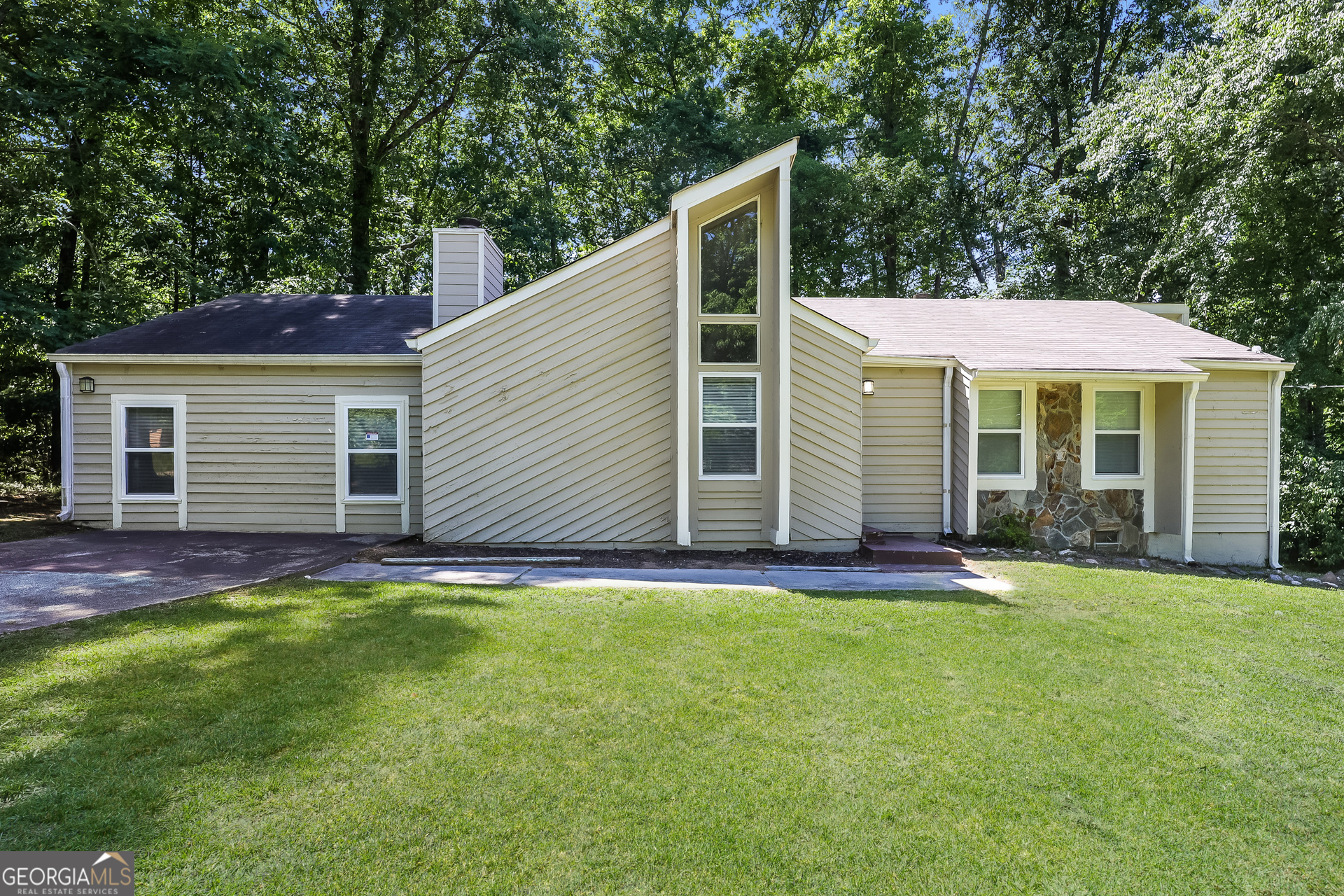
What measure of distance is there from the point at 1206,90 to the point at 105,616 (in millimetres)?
18493

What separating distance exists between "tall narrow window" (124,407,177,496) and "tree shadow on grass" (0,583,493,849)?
533 cm

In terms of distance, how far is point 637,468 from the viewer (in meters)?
8.19

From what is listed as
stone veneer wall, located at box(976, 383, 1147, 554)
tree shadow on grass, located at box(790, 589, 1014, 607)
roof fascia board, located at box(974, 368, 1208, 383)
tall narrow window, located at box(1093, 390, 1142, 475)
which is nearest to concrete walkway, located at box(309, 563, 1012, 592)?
tree shadow on grass, located at box(790, 589, 1014, 607)

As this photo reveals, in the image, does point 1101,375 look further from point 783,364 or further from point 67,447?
point 67,447

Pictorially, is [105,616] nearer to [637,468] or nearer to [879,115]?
[637,468]

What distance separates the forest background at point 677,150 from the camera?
12469mm

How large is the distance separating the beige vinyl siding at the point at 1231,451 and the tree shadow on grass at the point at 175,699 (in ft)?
34.4

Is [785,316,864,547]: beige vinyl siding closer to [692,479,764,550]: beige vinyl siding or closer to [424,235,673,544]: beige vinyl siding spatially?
[692,479,764,550]: beige vinyl siding

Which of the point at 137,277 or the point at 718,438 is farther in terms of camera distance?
the point at 137,277

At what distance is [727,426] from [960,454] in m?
3.76

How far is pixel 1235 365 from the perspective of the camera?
9.30 meters

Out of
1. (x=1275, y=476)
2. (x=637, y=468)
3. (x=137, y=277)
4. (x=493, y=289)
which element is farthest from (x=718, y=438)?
(x=137, y=277)

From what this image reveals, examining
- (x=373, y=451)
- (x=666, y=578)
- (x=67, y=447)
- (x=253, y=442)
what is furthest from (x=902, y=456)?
(x=67, y=447)

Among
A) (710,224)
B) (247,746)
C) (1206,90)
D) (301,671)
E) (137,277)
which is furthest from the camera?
(137,277)
